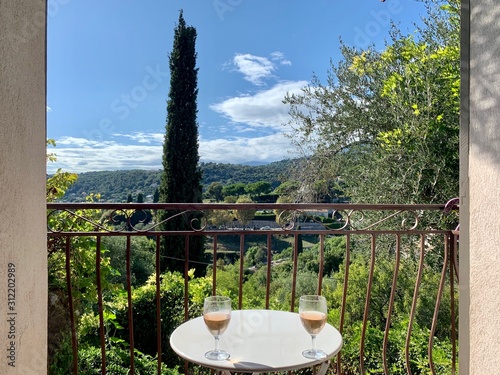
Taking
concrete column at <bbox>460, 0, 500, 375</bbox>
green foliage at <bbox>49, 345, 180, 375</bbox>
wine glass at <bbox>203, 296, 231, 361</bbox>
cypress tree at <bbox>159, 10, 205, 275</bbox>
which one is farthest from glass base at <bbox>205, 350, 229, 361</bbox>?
cypress tree at <bbox>159, 10, 205, 275</bbox>

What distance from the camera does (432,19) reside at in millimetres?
5930

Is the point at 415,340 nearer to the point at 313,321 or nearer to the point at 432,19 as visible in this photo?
the point at 313,321

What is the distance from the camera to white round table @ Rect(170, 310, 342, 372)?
1090 millimetres

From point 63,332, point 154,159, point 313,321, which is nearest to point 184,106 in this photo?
point 154,159

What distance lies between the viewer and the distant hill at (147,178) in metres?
6.06

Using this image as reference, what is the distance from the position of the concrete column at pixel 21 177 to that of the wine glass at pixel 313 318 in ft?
3.38

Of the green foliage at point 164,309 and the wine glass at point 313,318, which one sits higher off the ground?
the wine glass at point 313,318

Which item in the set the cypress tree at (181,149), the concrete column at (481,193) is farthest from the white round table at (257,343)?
the cypress tree at (181,149)

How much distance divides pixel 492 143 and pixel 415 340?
2.20 m

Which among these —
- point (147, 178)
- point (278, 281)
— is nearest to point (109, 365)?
point (278, 281)

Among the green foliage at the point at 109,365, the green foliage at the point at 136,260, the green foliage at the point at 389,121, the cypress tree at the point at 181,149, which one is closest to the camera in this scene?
the green foliage at the point at 109,365

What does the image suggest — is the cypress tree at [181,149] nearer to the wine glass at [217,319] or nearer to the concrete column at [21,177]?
the concrete column at [21,177]

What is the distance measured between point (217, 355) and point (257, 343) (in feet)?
0.48

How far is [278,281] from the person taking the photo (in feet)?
22.8
